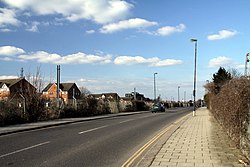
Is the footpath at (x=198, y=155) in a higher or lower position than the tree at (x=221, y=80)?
lower

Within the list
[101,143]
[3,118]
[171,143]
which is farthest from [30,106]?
[171,143]

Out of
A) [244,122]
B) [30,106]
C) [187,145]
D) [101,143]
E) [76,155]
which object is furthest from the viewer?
[30,106]

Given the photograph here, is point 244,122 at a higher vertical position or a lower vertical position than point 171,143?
higher

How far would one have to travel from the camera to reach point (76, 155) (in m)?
9.90

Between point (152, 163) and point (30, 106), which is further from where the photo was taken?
point (30, 106)

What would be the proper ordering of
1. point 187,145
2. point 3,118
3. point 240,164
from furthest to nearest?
point 3,118
point 187,145
point 240,164

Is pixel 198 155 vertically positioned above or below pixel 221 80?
below

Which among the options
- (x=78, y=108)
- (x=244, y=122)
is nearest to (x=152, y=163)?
(x=244, y=122)

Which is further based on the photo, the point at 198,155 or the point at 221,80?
the point at 221,80

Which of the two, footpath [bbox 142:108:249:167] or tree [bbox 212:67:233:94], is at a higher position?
tree [bbox 212:67:233:94]

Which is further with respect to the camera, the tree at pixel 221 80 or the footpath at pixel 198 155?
the tree at pixel 221 80

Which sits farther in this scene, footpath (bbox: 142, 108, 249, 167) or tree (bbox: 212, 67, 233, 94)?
tree (bbox: 212, 67, 233, 94)

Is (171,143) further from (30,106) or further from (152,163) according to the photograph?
(30,106)

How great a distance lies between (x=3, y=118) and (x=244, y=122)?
18259 millimetres
